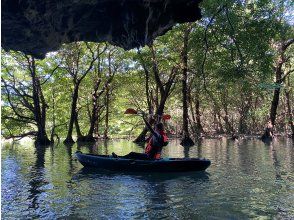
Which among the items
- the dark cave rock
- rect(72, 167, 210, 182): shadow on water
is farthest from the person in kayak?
the dark cave rock

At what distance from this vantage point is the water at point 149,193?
820 centimetres

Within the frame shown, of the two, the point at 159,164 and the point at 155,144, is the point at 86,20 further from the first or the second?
the point at 159,164

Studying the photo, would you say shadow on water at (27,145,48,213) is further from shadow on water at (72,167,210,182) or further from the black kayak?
the black kayak

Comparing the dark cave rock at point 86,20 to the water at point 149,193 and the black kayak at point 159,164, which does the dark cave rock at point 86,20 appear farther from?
the black kayak at point 159,164

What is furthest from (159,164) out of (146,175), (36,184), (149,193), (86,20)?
(86,20)

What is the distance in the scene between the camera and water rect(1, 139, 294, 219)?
820cm

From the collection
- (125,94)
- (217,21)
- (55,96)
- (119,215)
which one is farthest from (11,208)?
(125,94)

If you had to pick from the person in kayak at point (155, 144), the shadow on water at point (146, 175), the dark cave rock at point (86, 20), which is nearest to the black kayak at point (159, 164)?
the shadow on water at point (146, 175)

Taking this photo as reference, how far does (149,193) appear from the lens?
10.4 meters

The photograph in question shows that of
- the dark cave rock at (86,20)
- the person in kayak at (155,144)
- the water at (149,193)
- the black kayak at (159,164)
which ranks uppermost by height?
the dark cave rock at (86,20)

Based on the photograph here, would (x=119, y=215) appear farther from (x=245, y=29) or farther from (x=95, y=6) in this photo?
(x=245, y=29)

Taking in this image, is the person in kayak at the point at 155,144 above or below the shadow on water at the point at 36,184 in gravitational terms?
above

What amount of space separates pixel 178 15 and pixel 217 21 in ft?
7.01

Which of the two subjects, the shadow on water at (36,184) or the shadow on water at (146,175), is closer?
the shadow on water at (36,184)
